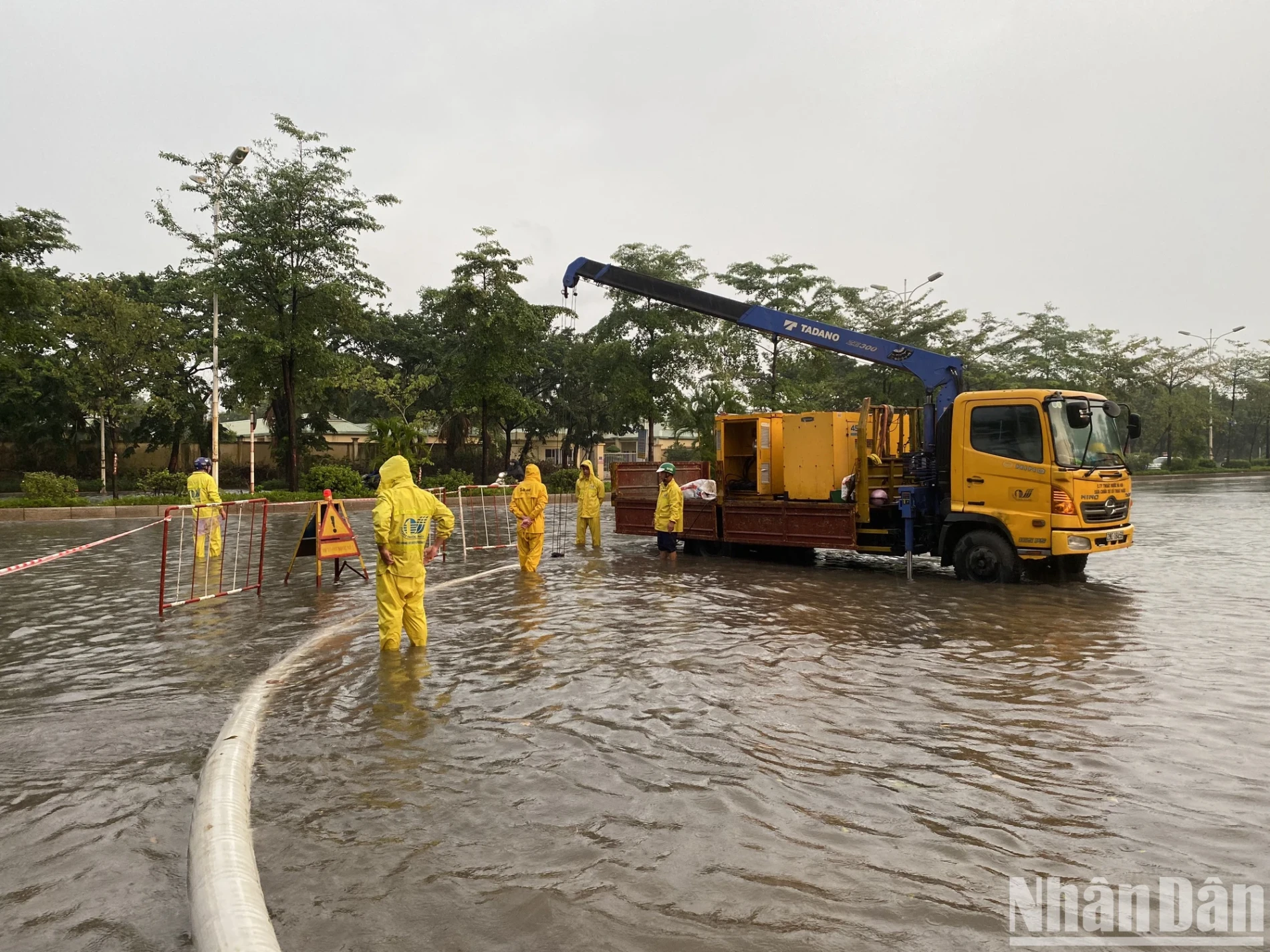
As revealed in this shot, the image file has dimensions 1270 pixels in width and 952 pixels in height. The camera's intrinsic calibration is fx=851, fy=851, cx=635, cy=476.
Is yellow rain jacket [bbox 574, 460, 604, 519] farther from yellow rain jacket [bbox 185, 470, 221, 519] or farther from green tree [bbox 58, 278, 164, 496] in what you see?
green tree [bbox 58, 278, 164, 496]

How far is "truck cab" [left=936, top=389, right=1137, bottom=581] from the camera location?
10.8m

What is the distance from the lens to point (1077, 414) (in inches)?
428

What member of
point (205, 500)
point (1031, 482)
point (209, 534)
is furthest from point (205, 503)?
point (1031, 482)

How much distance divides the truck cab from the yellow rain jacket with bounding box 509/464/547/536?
5.84m

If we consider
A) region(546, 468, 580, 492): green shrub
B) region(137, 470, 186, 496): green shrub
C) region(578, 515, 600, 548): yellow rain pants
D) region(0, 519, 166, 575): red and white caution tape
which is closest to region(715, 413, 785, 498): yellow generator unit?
region(578, 515, 600, 548): yellow rain pants

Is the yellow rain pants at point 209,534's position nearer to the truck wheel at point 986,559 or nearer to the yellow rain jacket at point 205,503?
the yellow rain jacket at point 205,503

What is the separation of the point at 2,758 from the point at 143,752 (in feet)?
2.46

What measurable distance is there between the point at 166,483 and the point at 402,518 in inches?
941

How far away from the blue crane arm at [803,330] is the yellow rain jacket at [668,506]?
3.34m

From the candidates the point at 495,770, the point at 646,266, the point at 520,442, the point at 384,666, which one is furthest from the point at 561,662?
the point at 520,442

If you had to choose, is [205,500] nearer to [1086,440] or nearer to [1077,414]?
[1077,414]

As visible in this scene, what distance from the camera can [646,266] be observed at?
3531cm

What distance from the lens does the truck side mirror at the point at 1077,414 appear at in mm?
10867

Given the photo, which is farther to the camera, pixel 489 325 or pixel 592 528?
pixel 489 325
